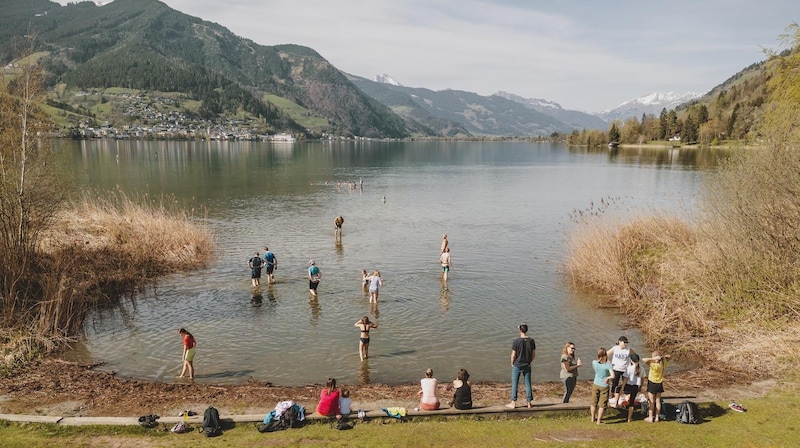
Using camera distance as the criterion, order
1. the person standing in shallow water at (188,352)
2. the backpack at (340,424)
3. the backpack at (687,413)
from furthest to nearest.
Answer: the person standing in shallow water at (188,352) < the backpack at (687,413) < the backpack at (340,424)

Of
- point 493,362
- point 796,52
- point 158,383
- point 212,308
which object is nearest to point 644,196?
point 796,52

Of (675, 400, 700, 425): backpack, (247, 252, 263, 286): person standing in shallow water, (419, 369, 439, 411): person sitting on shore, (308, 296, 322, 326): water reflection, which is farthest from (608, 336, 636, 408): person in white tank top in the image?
(247, 252, 263, 286): person standing in shallow water

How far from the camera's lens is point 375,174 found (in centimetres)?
11262

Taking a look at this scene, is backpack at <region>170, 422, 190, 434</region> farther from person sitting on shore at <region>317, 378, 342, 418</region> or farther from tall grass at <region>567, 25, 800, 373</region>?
tall grass at <region>567, 25, 800, 373</region>

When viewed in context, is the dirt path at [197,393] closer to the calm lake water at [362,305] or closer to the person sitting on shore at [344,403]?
the calm lake water at [362,305]

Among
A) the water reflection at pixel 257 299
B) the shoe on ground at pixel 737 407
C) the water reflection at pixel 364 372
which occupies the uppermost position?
the shoe on ground at pixel 737 407

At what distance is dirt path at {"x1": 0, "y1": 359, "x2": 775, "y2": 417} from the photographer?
623 inches

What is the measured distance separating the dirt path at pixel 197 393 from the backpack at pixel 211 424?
1553 millimetres

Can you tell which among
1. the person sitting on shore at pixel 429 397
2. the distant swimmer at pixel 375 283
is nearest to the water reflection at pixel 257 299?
the distant swimmer at pixel 375 283

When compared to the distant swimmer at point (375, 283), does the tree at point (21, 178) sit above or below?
above

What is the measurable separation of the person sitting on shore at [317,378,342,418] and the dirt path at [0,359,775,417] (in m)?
1.59

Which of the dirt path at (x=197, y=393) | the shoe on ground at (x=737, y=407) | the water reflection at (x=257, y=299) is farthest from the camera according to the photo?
the water reflection at (x=257, y=299)

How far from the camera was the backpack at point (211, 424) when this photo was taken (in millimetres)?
13719

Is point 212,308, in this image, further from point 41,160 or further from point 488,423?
point 488,423
